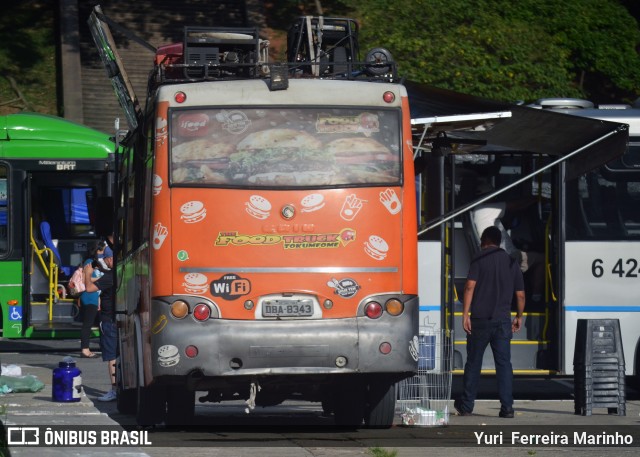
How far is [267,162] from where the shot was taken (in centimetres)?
1159

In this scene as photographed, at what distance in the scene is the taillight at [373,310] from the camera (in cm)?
1151

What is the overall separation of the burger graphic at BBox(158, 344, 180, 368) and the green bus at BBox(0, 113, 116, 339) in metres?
11.4

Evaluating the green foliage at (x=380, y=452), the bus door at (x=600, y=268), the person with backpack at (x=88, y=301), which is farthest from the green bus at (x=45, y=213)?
the green foliage at (x=380, y=452)

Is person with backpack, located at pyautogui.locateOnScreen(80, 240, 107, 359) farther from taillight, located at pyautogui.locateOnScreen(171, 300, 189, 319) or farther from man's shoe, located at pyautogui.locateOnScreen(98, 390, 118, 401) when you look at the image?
taillight, located at pyautogui.locateOnScreen(171, 300, 189, 319)

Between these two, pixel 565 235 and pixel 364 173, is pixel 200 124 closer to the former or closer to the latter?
pixel 364 173

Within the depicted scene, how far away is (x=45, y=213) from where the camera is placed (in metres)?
23.7

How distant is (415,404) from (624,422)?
6.98ft

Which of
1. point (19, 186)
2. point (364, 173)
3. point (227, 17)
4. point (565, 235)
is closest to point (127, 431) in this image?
point (364, 173)

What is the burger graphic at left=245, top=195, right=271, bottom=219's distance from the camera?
11492 millimetres

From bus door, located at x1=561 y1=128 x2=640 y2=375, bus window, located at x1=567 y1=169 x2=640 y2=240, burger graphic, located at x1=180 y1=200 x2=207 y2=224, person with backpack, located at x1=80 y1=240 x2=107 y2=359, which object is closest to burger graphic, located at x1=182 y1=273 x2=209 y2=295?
burger graphic, located at x1=180 y1=200 x2=207 y2=224

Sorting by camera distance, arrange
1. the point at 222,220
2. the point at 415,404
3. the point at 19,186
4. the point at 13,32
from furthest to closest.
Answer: the point at 13,32 < the point at 19,186 < the point at 415,404 < the point at 222,220

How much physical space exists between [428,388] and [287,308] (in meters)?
2.62

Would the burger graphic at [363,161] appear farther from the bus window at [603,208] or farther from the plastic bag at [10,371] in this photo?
the plastic bag at [10,371]

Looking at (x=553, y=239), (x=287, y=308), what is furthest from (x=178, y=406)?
(x=553, y=239)
